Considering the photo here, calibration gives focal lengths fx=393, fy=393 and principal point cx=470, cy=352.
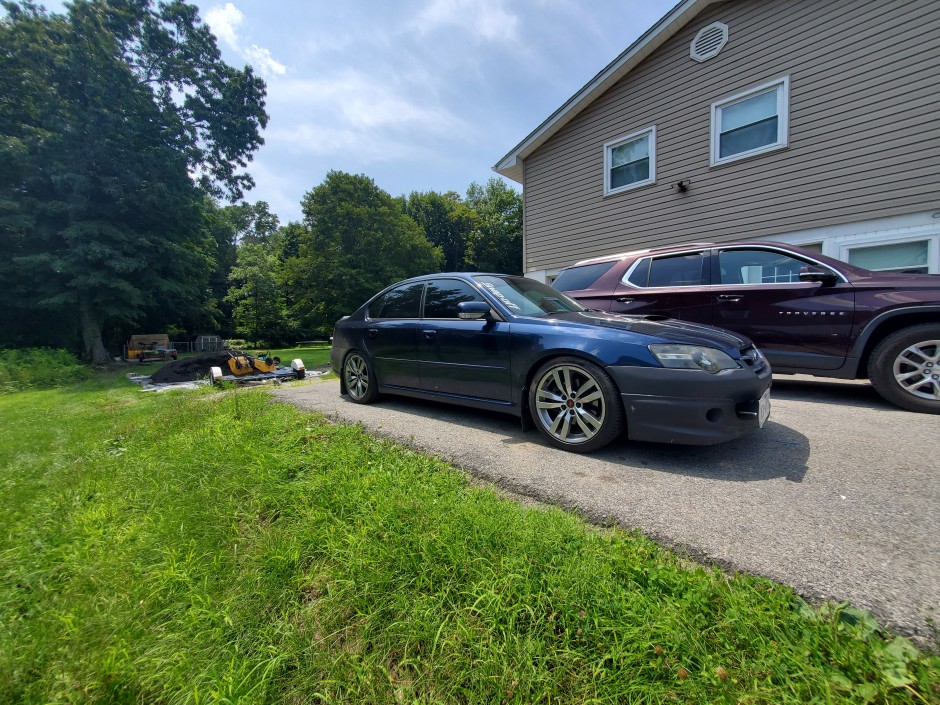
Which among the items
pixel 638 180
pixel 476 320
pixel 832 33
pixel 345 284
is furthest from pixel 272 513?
pixel 345 284

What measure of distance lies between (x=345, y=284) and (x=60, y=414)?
20539 mm

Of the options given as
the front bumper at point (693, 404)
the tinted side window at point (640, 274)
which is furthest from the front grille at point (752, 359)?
the tinted side window at point (640, 274)

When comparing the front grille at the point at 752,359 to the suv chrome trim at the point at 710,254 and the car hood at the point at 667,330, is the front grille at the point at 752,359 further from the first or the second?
the suv chrome trim at the point at 710,254

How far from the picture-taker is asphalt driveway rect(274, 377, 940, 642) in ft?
4.64

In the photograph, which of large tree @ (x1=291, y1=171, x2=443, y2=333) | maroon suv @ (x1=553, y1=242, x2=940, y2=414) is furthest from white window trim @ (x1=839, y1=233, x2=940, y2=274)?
large tree @ (x1=291, y1=171, x2=443, y2=333)

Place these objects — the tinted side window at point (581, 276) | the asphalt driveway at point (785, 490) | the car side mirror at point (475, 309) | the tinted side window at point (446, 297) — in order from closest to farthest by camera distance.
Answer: the asphalt driveway at point (785, 490) < the car side mirror at point (475, 309) < the tinted side window at point (446, 297) < the tinted side window at point (581, 276)

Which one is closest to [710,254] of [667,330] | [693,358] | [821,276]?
[821,276]

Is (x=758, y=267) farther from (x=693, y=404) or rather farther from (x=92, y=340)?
(x=92, y=340)

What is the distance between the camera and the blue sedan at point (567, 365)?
241 centimetres

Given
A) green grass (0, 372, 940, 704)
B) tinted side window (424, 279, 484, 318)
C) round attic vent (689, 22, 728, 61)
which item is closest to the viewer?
green grass (0, 372, 940, 704)

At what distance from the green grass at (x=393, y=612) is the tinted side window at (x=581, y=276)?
3538mm

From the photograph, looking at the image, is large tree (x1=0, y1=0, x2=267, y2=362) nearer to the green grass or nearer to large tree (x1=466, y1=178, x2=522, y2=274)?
the green grass

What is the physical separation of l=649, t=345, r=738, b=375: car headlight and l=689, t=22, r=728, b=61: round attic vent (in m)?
8.04

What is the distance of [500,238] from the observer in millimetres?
36281
